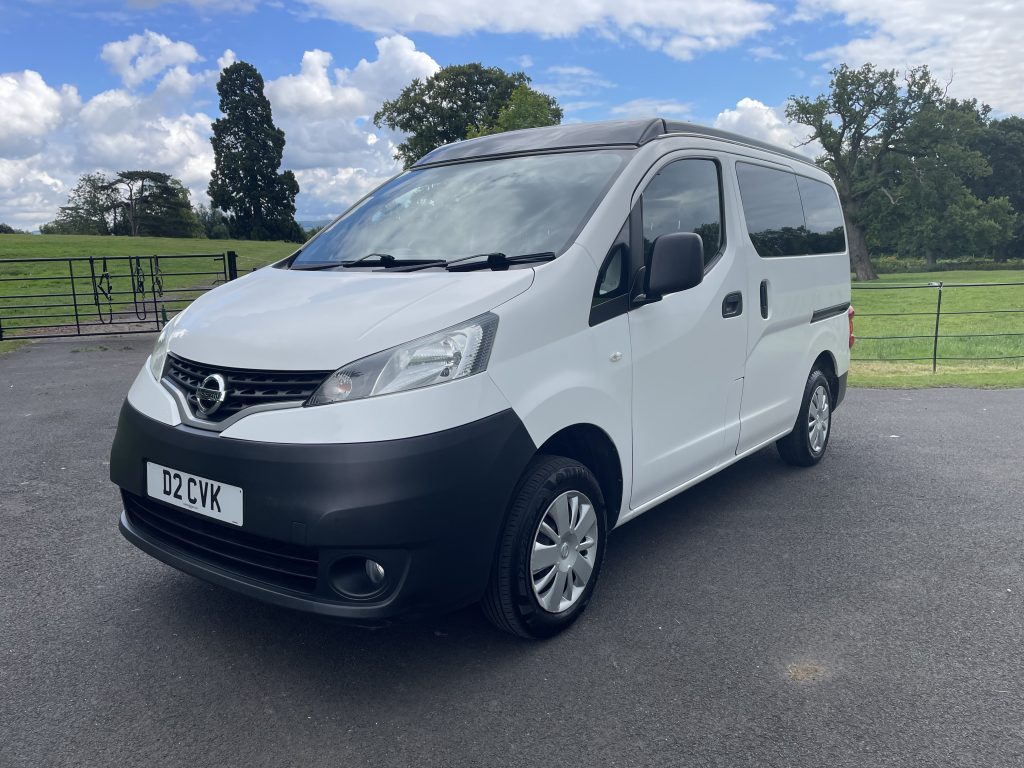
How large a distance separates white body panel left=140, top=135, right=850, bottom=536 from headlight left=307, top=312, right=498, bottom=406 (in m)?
0.03

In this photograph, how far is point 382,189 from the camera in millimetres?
4301

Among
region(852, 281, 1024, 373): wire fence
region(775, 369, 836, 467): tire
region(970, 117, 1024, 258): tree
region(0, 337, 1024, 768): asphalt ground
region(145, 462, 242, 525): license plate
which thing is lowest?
region(852, 281, 1024, 373): wire fence

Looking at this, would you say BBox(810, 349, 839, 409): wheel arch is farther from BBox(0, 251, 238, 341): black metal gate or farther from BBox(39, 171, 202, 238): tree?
BBox(39, 171, 202, 238): tree

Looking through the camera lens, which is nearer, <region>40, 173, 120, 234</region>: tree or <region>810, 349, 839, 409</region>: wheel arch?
<region>810, 349, 839, 409</region>: wheel arch

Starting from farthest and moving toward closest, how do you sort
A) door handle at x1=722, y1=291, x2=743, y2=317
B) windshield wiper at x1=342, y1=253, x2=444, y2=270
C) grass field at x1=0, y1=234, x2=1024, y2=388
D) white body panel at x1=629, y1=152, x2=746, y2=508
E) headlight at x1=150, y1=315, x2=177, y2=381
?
1. grass field at x1=0, y1=234, x2=1024, y2=388
2. door handle at x1=722, y1=291, x2=743, y2=317
3. white body panel at x1=629, y1=152, x2=746, y2=508
4. windshield wiper at x1=342, y1=253, x2=444, y2=270
5. headlight at x1=150, y1=315, x2=177, y2=381

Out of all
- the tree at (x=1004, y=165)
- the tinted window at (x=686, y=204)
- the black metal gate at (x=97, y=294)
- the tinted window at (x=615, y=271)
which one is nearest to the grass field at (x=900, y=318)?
the black metal gate at (x=97, y=294)

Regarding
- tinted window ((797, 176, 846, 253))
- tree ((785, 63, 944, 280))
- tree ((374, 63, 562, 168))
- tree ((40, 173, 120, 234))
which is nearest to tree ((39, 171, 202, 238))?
tree ((40, 173, 120, 234))

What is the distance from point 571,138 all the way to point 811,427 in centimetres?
279

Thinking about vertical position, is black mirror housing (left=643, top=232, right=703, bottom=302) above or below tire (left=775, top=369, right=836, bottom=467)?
above

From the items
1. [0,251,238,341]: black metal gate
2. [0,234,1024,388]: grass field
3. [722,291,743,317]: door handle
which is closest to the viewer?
[722,291,743,317]: door handle

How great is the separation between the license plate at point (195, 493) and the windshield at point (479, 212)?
123 cm

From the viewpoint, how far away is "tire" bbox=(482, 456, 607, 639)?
2816mm

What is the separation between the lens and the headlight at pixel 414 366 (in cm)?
255

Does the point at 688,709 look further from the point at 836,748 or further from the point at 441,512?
the point at 441,512
